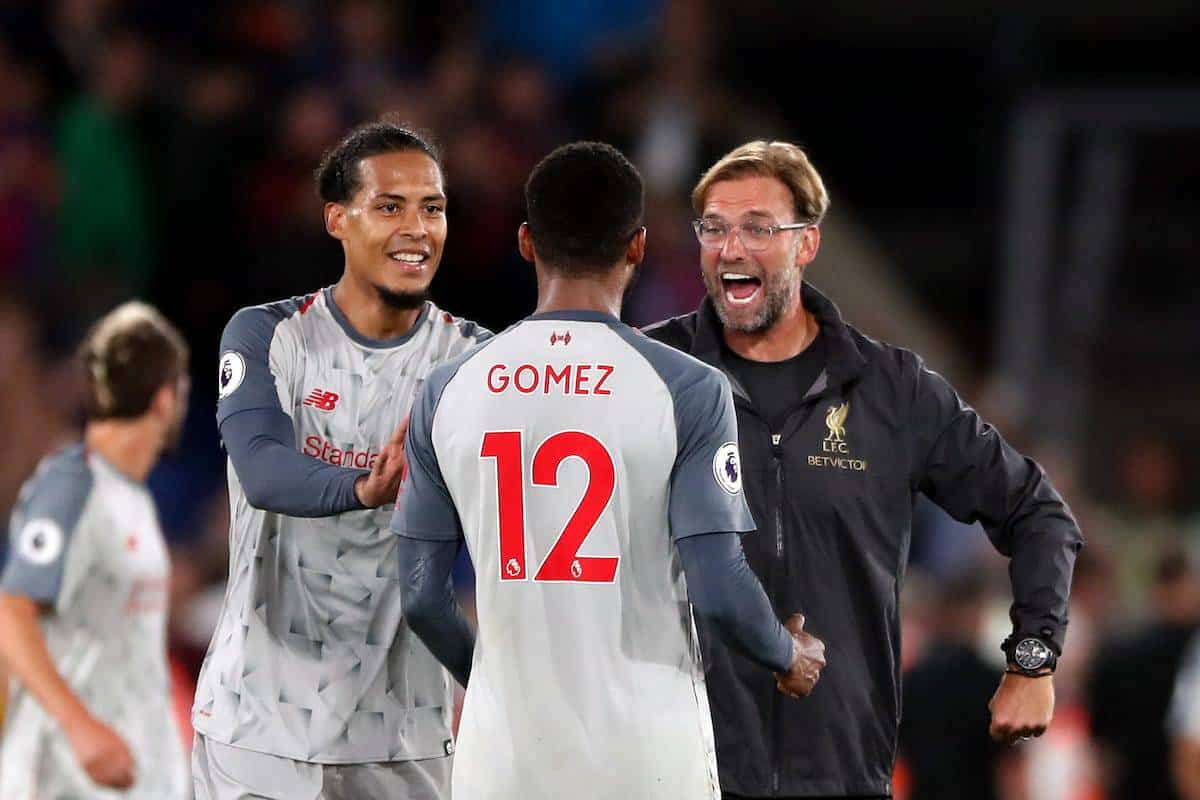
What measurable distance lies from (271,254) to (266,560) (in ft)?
17.8

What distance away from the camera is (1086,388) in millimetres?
12414

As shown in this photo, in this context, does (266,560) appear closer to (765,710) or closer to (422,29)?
(765,710)

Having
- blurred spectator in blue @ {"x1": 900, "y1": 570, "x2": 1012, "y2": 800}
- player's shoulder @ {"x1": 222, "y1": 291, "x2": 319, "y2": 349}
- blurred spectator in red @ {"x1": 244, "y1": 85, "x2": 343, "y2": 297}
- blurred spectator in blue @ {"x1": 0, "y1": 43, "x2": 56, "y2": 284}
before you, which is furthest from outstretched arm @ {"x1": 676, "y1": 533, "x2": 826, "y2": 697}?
blurred spectator in blue @ {"x1": 0, "y1": 43, "x2": 56, "y2": 284}

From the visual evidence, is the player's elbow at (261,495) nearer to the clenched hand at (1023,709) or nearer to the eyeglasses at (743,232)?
the eyeglasses at (743,232)

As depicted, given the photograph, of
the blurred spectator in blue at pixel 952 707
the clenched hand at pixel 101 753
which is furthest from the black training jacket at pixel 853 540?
the blurred spectator in blue at pixel 952 707

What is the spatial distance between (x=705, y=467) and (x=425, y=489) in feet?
1.96

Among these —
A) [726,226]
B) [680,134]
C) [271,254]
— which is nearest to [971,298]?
[680,134]

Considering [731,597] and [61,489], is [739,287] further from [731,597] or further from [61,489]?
[61,489]

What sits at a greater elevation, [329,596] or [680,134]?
[680,134]

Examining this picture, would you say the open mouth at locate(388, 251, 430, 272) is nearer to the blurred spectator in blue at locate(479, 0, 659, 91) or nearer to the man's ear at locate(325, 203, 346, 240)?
the man's ear at locate(325, 203, 346, 240)

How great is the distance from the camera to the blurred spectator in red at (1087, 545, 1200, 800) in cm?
862

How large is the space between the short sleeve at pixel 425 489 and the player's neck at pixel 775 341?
1147mm

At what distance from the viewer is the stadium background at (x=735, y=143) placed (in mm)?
9688

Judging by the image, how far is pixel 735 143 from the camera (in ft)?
38.8
